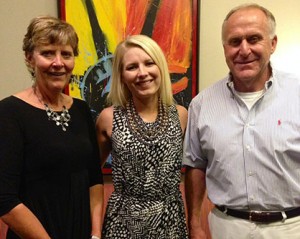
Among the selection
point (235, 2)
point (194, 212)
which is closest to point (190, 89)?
point (235, 2)

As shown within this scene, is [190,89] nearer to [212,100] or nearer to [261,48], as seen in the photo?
[212,100]

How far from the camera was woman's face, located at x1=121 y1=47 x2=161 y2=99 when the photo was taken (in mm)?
1525

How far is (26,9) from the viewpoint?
7.16 ft

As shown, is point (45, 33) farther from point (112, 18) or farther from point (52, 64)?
point (112, 18)

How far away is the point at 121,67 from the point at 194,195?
75 cm

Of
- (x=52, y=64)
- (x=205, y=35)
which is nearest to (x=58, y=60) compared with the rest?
(x=52, y=64)

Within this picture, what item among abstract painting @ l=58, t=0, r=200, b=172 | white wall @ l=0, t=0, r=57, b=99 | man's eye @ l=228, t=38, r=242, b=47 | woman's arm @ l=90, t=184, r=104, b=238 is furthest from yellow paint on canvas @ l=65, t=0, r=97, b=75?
man's eye @ l=228, t=38, r=242, b=47

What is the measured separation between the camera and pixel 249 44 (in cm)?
137

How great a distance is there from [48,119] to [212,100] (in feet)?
2.44

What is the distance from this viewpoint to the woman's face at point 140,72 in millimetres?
1525

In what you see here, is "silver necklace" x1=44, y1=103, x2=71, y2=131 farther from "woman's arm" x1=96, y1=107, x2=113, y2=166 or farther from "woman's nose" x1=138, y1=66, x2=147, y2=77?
"woman's nose" x1=138, y1=66, x2=147, y2=77

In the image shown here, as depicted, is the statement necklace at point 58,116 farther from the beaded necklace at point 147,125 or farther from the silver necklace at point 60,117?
the beaded necklace at point 147,125

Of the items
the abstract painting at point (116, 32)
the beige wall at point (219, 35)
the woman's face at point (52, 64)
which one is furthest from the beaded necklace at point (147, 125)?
the beige wall at point (219, 35)

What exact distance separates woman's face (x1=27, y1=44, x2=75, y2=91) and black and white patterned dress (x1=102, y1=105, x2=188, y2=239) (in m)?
0.40
